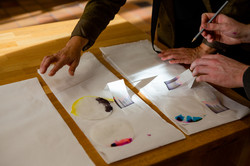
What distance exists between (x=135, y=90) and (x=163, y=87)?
11 cm

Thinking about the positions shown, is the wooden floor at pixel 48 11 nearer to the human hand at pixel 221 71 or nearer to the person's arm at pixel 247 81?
the human hand at pixel 221 71

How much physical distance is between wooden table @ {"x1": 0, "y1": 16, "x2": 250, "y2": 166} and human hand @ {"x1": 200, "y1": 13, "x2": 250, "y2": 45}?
0.84ft

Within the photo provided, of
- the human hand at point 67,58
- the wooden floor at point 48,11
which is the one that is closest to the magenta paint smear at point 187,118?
the human hand at point 67,58

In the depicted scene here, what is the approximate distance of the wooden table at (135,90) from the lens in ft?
2.59

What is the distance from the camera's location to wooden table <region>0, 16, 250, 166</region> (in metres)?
0.79

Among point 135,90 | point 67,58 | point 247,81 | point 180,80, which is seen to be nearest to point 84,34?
point 67,58

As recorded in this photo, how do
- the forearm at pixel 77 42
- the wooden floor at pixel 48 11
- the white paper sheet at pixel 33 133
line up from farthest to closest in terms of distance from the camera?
the wooden floor at pixel 48 11, the forearm at pixel 77 42, the white paper sheet at pixel 33 133

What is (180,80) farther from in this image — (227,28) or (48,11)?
(48,11)

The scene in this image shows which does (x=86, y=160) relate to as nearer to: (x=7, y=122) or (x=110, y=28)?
(x=7, y=122)

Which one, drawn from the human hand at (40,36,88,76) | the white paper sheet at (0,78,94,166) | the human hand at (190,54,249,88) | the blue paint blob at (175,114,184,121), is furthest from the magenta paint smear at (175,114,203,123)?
the human hand at (40,36,88,76)

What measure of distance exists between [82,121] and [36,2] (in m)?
2.47

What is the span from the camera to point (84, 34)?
1190 mm

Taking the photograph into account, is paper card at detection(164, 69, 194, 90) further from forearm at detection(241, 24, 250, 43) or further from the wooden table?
forearm at detection(241, 24, 250, 43)

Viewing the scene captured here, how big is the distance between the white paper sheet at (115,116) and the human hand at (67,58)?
4 centimetres
